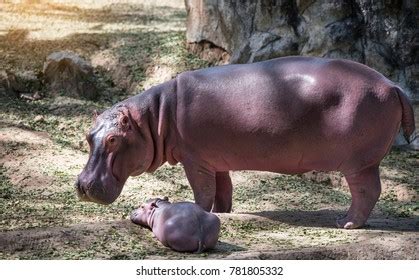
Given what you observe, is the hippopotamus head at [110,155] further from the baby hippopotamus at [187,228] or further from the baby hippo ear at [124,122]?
the baby hippopotamus at [187,228]

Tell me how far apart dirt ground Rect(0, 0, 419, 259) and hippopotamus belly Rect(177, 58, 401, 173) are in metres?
0.42

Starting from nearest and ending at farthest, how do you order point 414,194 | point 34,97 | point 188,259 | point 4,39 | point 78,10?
point 188,259 < point 414,194 < point 34,97 < point 4,39 < point 78,10

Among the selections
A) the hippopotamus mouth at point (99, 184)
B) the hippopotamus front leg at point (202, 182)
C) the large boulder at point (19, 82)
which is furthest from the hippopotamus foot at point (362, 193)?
the large boulder at point (19, 82)

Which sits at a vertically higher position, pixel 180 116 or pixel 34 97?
pixel 180 116

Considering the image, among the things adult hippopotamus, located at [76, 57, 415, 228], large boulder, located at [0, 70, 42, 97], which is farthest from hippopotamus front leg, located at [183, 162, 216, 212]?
large boulder, located at [0, 70, 42, 97]

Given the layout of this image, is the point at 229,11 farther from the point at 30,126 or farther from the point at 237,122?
the point at 237,122

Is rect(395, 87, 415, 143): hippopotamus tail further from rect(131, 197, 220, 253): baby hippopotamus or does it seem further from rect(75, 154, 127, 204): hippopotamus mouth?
rect(75, 154, 127, 204): hippopotamus mouth

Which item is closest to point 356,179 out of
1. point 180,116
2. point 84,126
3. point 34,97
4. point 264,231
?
point 264,231

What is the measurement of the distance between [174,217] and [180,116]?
1.00 m

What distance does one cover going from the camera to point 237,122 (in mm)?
5633

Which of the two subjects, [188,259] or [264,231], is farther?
[264,231]

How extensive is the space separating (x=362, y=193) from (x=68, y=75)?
13.2 feet

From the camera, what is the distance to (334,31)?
27.6 feet

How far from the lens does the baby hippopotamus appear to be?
188 inches
